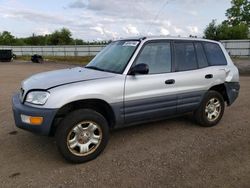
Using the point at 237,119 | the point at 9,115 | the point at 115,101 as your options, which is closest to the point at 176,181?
the point at 115,101

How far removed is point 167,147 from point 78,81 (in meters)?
1.78

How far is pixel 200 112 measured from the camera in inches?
208

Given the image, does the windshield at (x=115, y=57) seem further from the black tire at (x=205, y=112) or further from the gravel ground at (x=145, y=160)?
the black tire at (x=205, y=112)

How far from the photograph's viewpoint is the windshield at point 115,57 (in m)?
4.42

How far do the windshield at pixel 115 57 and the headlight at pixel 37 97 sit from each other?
1.19 metres

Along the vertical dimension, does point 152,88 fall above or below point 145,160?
above

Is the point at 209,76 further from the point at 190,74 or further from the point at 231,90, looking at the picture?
the point at 231,90

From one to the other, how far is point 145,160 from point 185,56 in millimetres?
2137

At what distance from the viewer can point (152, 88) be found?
442cm

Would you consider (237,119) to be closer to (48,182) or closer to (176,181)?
(176,181)

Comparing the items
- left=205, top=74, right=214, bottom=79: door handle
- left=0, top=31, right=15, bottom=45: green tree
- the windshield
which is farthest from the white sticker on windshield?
left=0, top=31, right=15, bottom=45: green tree

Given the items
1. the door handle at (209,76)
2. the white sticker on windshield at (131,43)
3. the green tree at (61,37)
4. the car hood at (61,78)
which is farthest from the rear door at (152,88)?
the green tree at (61,37)

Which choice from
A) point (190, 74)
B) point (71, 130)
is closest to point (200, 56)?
point (190, 74)

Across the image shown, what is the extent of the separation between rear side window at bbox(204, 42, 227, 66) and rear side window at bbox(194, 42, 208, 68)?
12 centimetres
